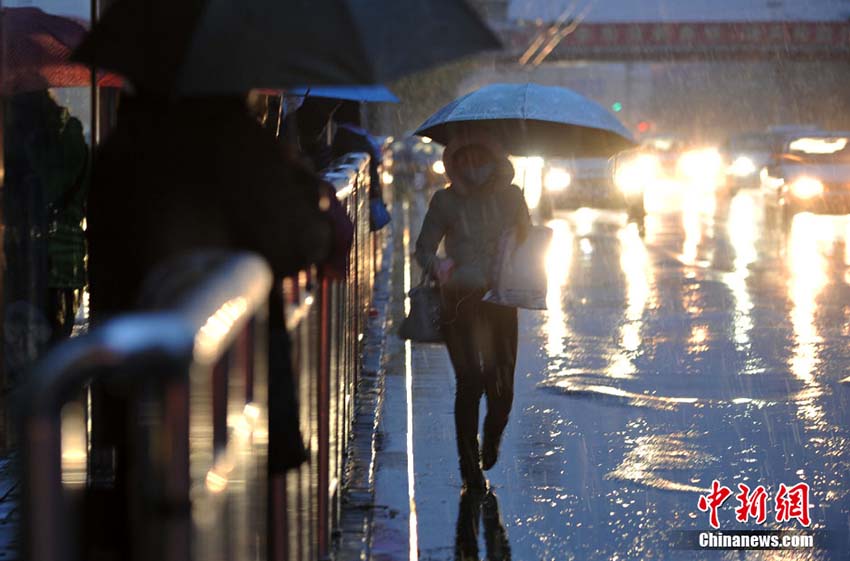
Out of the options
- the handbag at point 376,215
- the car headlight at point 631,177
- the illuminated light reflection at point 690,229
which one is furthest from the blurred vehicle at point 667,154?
the handbag at point 376,215

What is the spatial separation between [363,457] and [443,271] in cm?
112

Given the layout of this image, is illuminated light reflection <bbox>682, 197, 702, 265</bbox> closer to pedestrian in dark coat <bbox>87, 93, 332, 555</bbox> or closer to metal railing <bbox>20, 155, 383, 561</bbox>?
pedestrian in dark coat <bbox>87, 93, 332, 555</bbox>

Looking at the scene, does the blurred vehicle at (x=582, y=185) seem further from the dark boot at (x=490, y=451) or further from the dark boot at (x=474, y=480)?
the dark boot at (x=474, y=480)

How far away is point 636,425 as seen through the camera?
893 cm

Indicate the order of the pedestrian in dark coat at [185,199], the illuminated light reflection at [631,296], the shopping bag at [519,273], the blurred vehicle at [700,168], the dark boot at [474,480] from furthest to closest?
1. the blurred vehicle at [700,168]
2. the illuminated light reflection at [631,296]
3. the dark boot at [474,480]
4. the shopping bag at [519,273]
5. the pedestrian in dark coat at [185,199]

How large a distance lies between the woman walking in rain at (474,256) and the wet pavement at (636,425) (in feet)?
1.81

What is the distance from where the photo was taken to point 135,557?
8.00ft

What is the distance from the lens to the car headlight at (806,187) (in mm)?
26422

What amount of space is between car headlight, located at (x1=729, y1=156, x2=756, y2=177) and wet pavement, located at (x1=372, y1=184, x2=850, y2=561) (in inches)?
892

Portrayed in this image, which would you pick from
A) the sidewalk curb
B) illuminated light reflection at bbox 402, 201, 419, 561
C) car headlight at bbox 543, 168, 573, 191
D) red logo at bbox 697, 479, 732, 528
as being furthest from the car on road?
red logo at bbox 697, 479, 732, 528

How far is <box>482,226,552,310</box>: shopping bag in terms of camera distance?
22.9 feet

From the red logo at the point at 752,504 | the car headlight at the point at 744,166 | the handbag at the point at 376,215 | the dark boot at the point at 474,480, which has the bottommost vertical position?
the red logo at the point at 752,504

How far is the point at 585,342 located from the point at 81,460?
1007 cm

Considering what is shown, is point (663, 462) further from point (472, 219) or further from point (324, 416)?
point (324, 416)
